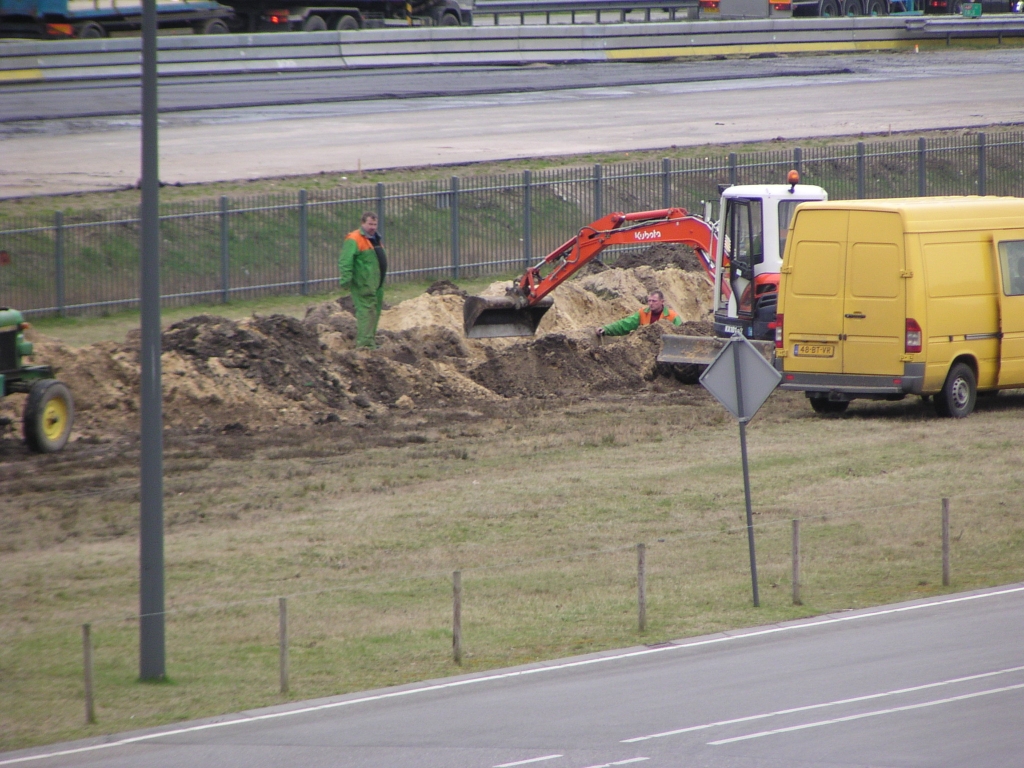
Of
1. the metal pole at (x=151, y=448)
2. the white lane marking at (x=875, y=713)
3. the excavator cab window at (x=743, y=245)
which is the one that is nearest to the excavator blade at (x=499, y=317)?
the excavator cab window at (x=743, y=245)

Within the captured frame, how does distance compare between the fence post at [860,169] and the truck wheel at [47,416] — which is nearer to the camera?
the truck wheel at [47,416]

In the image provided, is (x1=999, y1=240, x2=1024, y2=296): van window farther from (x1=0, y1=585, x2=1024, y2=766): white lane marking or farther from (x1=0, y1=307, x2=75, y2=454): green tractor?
(x1=0, y1=307, x2=75, y2=454): green tractor

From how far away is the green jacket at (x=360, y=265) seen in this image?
2188 centimetres

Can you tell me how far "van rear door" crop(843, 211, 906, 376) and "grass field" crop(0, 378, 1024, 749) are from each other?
936mm

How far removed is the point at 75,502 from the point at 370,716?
7.01 meters

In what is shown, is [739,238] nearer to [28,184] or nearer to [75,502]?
[75,502]

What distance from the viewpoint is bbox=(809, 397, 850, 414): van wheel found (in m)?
20.3

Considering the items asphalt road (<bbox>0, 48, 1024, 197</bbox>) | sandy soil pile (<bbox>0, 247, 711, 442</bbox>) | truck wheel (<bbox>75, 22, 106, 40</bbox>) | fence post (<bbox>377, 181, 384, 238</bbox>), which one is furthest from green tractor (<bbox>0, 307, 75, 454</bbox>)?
truck wheel (<bbox>75, 22, 106, 40</bbox>)

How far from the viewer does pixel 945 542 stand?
13.2 m

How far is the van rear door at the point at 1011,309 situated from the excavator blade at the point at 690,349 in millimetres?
4027


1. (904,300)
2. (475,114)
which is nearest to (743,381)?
(904,300)

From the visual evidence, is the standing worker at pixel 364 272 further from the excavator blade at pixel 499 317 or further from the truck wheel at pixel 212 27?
the truck wheel at pixel 212 27

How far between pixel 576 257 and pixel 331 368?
4.76 m

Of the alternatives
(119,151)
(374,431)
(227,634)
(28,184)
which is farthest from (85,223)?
(227,634)
